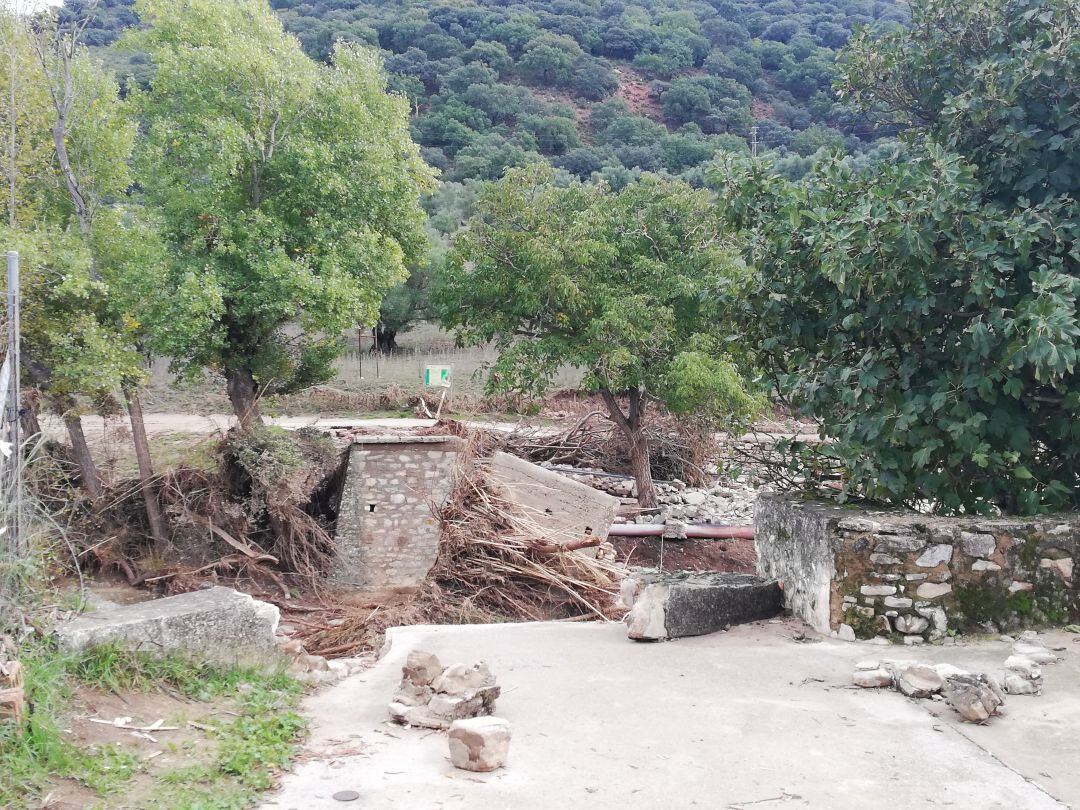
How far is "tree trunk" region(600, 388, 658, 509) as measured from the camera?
58.2 ft

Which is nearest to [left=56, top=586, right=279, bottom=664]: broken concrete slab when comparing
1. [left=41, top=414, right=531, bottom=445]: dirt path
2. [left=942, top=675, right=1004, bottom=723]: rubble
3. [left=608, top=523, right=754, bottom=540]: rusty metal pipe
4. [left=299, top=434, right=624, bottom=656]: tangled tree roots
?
[left=942, top=675, right=1004, bottom=723]: rubble

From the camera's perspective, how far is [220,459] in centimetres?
1447

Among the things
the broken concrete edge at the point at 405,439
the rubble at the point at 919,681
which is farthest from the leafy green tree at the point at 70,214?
the rubble at the point at 919,681

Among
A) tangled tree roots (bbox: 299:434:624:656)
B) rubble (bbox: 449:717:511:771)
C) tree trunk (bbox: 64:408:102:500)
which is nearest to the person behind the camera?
rubble (bbox: 449:717:511:771)

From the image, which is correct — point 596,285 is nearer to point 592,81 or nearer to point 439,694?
point 439,694

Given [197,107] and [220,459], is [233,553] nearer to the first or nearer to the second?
[220,459]

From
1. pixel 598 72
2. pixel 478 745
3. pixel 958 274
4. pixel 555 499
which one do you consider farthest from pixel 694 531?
pixel 598 72

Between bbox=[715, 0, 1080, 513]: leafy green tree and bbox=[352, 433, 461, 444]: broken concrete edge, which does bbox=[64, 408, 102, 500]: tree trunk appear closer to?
bbox=[352, 433, 461, 444]: broken concrete edge

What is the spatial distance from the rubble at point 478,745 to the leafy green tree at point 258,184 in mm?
10023

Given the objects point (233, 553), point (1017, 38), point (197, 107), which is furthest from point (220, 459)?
point (1017, 38)

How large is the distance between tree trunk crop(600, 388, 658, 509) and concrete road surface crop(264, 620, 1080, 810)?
11733 mm

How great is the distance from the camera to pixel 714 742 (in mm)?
4395

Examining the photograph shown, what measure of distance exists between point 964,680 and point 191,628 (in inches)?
173

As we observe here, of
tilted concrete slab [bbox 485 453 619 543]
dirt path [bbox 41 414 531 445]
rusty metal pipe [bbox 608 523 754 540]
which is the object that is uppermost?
dirt path [bbox 41 414 531 445]
